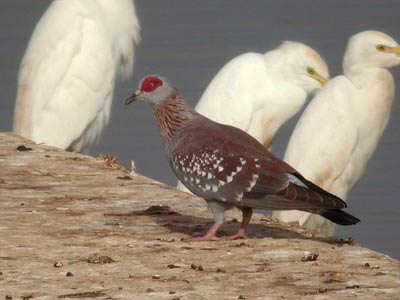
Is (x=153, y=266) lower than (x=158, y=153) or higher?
higher

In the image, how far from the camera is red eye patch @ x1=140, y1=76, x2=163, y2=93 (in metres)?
6.98

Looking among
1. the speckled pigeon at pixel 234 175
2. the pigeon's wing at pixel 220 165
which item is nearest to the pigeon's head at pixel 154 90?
the speckled pigeon at pixel 234 175

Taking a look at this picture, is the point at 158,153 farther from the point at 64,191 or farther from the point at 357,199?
the point at 64,191

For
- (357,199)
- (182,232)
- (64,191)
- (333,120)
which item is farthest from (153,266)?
(357,199)

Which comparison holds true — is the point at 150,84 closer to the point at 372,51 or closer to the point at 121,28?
the point at 372,51

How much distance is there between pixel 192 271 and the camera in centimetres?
593

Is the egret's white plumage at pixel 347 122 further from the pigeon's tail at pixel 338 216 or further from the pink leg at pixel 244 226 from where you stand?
the pigeon's tail at pixel 338 216

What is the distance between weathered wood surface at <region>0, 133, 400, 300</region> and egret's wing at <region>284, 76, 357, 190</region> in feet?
9.90

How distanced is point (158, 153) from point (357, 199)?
1.91 m

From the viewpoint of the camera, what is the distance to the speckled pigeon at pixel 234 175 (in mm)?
6336

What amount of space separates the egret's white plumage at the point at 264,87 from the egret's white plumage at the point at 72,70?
3.07 feet

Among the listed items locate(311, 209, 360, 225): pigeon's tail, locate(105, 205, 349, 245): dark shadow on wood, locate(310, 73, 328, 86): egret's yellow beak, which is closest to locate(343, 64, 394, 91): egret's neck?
locate(310, 73, 328, 86): egret's yellow beak

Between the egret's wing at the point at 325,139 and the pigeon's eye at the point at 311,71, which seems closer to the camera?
the egret's wing at the point at 325,139

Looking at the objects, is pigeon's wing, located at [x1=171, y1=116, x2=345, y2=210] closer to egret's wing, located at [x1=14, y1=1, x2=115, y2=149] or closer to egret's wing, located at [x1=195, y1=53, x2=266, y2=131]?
egret's wing, located at [x1=195, y1=53, x2=266, y2=131]
